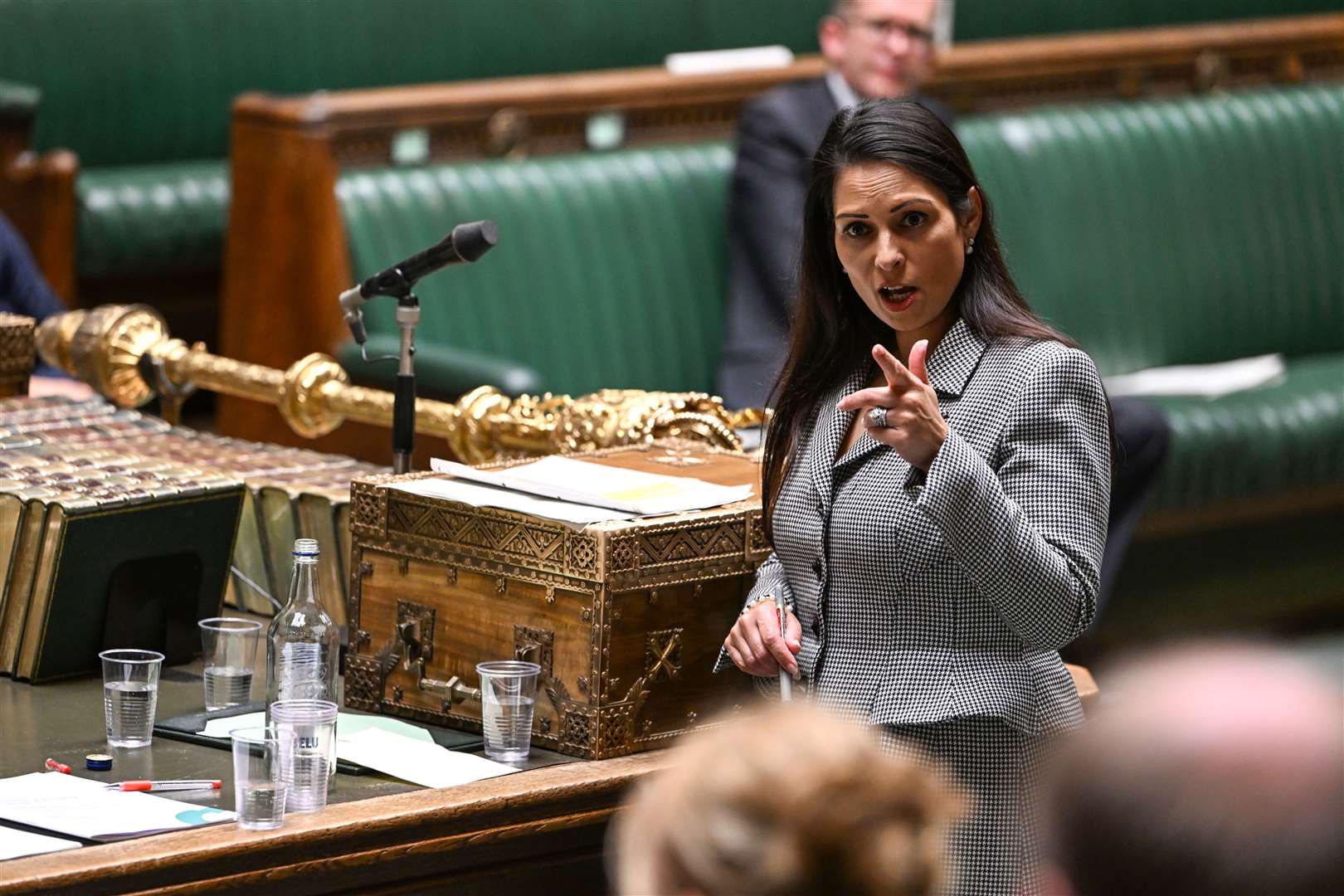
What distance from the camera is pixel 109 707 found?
2.56 metres

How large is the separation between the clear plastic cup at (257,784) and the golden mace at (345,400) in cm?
103

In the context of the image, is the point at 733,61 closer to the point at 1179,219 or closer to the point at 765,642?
the point at 1179,219

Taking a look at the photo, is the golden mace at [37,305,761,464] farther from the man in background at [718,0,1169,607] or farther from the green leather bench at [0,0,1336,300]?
the green leather bench at [0,0,1336,300]

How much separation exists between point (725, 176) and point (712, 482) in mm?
2472

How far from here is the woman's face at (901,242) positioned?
2.28 metres

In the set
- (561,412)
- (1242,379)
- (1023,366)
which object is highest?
(1023,366)

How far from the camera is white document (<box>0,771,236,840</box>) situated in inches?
88.1

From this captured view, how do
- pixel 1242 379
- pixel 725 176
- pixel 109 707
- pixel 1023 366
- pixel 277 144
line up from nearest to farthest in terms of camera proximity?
1. pixel 1023 366
2. pixel 109 707
3. pixel 277 144
4. pixel 725 176
5. pixel 1242 379

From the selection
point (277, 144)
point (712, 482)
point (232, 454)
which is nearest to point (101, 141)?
point (277, 144)

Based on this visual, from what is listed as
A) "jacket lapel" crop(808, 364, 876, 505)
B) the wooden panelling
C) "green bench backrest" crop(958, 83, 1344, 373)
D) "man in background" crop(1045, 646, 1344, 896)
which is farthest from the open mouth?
"green bench backrest" crop(958, 83, 1344, 373)

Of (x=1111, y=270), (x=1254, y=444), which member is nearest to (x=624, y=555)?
(x=1254, y=444)

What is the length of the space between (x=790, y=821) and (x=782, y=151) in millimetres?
3943

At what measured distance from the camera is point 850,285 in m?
2.41

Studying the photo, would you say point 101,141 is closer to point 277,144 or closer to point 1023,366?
point 277,144
